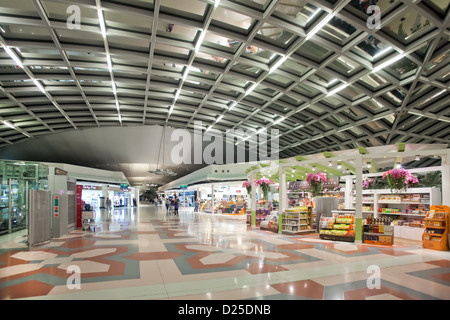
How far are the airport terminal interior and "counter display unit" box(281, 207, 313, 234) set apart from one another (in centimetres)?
8

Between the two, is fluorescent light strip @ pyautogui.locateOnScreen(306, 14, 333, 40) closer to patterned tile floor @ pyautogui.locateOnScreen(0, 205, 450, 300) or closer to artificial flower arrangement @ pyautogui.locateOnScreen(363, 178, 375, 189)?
artificial flower arrangement @ pyautogui.locateOnScreen(363, 178, 375, 189)

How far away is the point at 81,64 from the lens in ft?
45.6

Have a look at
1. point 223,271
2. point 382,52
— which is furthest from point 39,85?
point 382,52

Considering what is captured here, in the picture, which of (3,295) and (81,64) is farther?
(81,64)

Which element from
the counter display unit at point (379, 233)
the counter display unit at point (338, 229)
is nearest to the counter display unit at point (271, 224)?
the counter display unit at point (338, 229)

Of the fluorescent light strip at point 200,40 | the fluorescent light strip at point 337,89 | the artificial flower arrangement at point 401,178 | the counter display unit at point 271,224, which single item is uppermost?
the fluorescent light strip at point 200,40

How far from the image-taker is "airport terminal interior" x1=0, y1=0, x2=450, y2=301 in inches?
206

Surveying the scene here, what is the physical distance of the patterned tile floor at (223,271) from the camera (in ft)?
13.7

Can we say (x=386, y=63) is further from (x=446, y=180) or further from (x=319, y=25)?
(x=446, y=180)

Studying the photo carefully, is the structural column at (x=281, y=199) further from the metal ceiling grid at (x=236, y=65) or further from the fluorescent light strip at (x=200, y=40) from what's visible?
the fluorescent light strip at (x=200, y=40)

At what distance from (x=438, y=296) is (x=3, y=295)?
6480 mm

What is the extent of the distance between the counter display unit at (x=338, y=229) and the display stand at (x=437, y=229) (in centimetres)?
209
